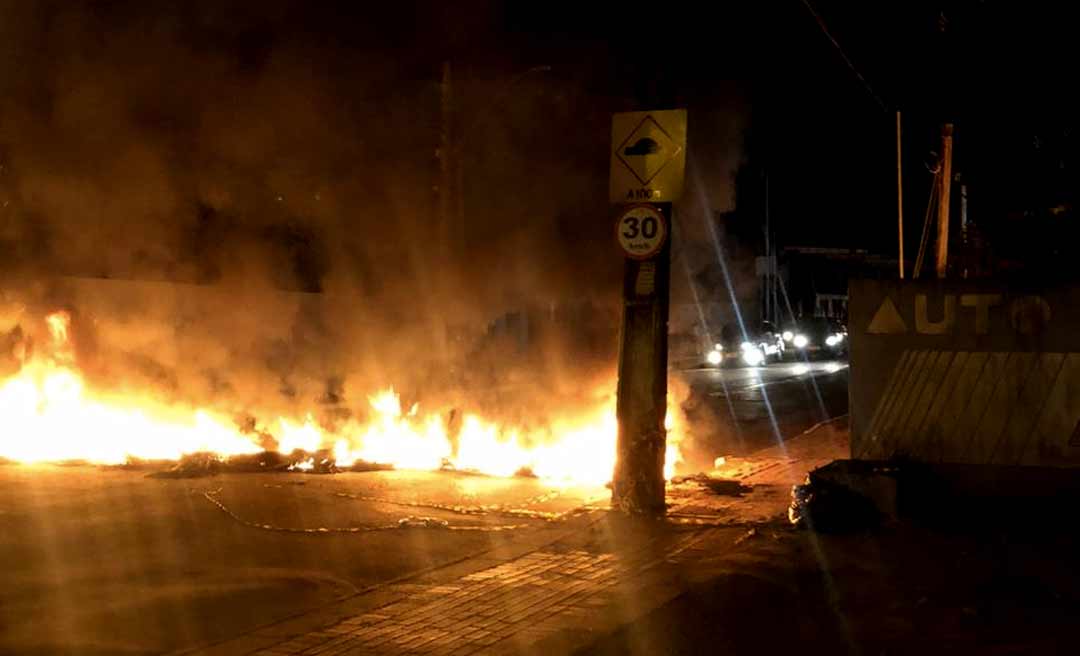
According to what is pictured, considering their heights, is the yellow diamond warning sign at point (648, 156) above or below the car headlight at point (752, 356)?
above

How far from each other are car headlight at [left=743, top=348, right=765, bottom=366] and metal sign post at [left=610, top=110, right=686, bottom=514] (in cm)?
2467

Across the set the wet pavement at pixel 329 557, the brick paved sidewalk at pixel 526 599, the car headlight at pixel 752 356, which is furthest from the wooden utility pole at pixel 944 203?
the car headlight at pixel 752 356

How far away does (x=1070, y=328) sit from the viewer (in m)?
8.51

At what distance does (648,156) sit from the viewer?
8711 mm

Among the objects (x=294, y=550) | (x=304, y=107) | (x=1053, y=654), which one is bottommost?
(x=1053, y=654)

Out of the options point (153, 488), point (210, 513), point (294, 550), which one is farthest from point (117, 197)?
point (294, 550)

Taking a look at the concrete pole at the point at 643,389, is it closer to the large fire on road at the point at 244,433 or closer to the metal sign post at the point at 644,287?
the metal sign post at the point at 644,287

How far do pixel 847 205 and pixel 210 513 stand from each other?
3059 cm

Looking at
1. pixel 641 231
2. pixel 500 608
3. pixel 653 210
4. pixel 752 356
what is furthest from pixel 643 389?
pixel 752 356

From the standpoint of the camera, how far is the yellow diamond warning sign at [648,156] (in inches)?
339

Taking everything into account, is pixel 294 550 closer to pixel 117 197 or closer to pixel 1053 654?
pixel 1053 654

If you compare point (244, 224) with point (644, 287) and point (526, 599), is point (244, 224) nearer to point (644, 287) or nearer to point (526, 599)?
point (644, 287)

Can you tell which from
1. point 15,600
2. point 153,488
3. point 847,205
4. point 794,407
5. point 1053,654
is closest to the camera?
point 1053,654

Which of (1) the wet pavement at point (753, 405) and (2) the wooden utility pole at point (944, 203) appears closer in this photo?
(2) the wooden utility pole at point (944, 203)
